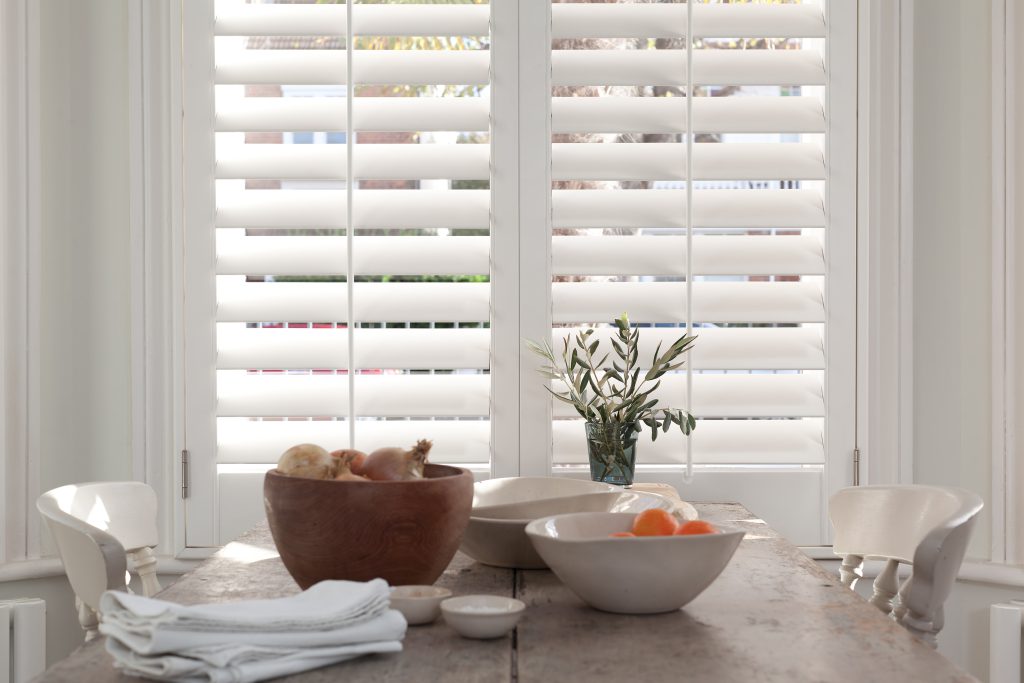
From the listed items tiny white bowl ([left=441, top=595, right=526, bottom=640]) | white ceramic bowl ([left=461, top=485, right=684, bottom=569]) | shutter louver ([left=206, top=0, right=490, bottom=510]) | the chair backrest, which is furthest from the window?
tiny white bowl ([left=441, top=595, right=526, bottom=640])

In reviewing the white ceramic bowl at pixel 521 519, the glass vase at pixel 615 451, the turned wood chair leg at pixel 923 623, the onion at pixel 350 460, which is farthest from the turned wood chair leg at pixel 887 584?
the onion at pixel 350 460

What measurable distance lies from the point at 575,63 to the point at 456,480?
131 centimetres

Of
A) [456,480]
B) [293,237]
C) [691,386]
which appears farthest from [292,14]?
[456,480]

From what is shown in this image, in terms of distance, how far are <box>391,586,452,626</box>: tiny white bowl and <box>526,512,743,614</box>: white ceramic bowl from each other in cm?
13

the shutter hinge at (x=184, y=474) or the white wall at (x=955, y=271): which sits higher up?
the white wall at (x=955, y=271)

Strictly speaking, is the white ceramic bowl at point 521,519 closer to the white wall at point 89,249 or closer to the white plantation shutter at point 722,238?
the white plantation shutter at point 722,238

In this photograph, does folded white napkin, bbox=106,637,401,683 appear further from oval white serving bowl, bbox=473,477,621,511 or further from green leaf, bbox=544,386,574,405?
green leaf, bbox=544,386,574,405

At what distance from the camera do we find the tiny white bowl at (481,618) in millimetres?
999

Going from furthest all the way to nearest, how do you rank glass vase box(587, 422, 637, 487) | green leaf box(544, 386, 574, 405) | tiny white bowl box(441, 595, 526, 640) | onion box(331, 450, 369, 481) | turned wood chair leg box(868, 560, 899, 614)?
1. green leaf box(544, 386, 574, 405)
2. glass vase box(587, 422, 637, 487)
3. turned wood chair leg box(868, 560, 899, 614)
4. onion box(331, 450, 369, 481)
5. tiny white bowl box(441, 595, 526, 640)

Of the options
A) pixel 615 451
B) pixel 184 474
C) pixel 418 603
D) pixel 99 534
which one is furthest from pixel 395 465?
pixel 184 474

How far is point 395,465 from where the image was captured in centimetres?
115

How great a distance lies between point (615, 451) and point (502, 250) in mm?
538

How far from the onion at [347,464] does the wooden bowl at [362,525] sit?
4 cm

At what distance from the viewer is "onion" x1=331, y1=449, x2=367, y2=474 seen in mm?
1145
